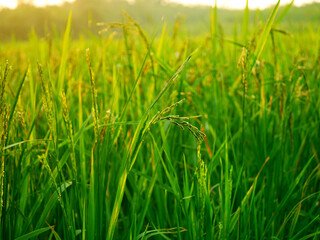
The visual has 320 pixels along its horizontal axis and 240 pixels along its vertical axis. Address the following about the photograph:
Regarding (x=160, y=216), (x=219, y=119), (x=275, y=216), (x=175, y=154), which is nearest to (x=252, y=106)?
(x=219, y=119)

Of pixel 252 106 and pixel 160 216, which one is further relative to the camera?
pixel 252 106

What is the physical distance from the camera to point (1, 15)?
80.7ft

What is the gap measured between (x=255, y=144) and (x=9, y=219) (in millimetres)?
908

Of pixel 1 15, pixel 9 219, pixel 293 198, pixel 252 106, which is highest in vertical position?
pixel 1 15

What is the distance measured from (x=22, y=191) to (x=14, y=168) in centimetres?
8

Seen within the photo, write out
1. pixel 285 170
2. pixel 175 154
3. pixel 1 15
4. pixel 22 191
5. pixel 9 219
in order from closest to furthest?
pixel 9 219 < pixel 22 191 < pixel 285 170 < pixel 175 154 < pixel 1 15

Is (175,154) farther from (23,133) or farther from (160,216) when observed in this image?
(23,133)

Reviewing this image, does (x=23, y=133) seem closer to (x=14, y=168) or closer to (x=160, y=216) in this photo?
(x=14, y=168)

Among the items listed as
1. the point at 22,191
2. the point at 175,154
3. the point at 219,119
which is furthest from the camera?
the point at 219,119

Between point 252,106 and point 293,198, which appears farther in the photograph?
point 252,106

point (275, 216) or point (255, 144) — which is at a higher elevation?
point (255, 144)

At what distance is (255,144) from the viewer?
1182 millimetres

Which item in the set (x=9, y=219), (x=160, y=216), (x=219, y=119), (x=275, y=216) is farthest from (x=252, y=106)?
(x=9, y=219)

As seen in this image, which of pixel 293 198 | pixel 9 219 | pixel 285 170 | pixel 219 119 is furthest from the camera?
pixel 219 119
